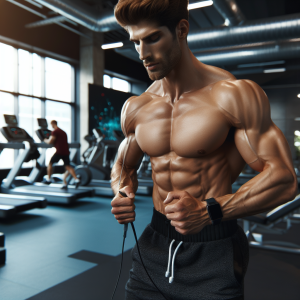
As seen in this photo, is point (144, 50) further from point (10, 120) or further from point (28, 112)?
point (28, 112)

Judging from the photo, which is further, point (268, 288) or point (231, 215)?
point (268, 288)

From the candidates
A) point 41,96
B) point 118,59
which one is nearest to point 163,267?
point 41,96

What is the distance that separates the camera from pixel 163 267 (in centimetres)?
112

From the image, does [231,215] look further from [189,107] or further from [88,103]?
[88,103]

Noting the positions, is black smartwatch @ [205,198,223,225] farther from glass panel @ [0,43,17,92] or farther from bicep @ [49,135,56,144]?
glass panel @ [0,43,17,92]

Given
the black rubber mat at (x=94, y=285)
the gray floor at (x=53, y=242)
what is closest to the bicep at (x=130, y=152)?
the black rubber mat at (x=94, y=285)

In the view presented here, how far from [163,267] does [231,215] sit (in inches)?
14.6

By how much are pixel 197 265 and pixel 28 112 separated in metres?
8.11

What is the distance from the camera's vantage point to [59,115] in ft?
30.4

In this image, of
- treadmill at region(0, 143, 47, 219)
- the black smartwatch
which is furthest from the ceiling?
the black smartwatch

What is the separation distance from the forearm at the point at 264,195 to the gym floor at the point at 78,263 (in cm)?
172

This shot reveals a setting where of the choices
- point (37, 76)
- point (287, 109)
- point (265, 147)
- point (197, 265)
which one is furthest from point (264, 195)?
point (287, 109)

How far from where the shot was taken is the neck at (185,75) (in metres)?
1.13

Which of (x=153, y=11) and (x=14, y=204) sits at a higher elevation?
(x=153, y=11)
